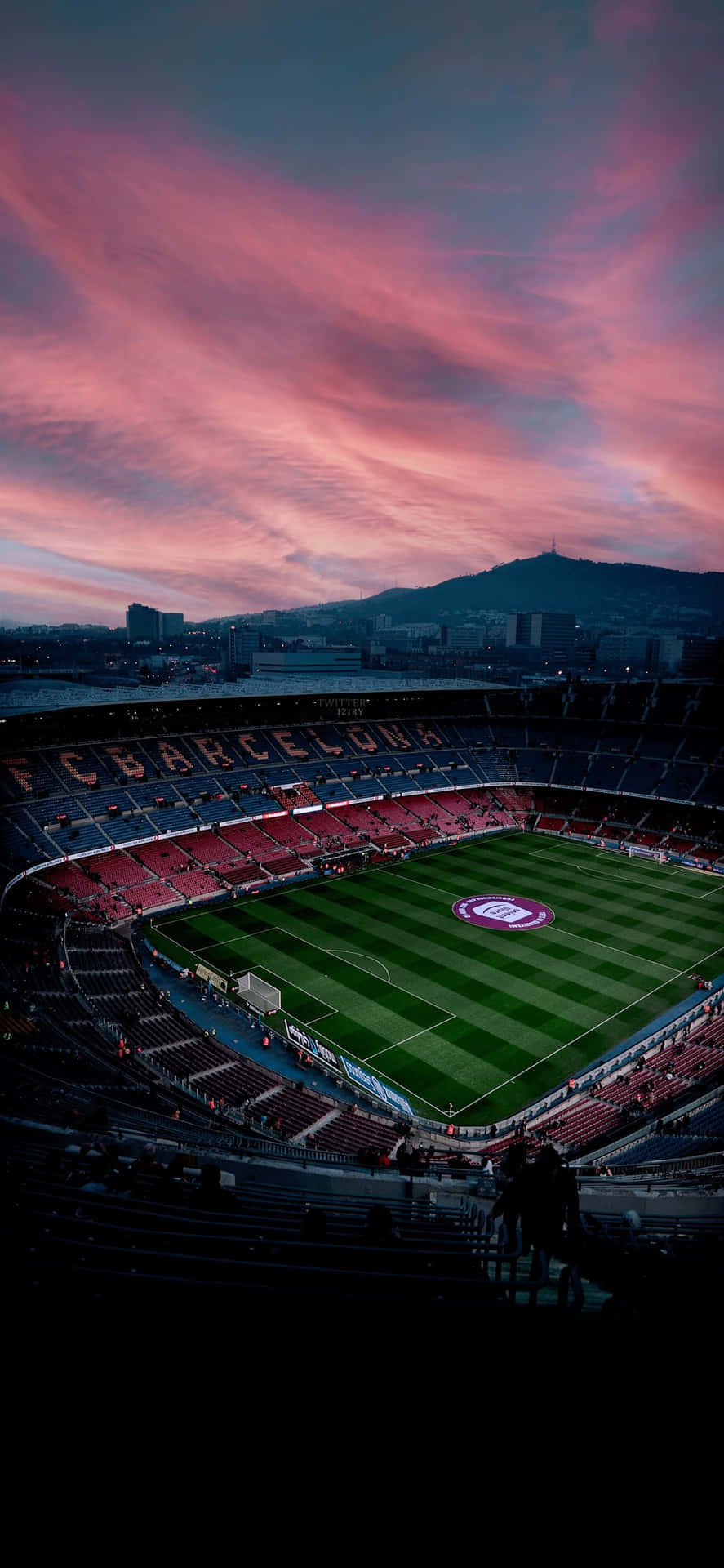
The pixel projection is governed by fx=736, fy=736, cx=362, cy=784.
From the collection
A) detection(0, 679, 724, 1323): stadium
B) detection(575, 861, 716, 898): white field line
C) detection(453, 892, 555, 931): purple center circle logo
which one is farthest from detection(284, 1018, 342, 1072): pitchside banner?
detection(575, 861, 716, 898): white field line

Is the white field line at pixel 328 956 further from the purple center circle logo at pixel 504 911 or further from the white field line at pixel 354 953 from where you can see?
the purple center circle logo at pixel 504 911

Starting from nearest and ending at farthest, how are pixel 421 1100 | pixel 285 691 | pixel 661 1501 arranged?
pixel 661 1501 < pixel 421 1100 < pixel 285 691

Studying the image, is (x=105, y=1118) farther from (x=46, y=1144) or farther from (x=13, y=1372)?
(x=13, y=1372)

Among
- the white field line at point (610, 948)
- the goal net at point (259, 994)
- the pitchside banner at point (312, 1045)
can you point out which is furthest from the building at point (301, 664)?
the pitchside banner at point (312, 1045)

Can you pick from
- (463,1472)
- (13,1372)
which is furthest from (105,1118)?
(463,1472)

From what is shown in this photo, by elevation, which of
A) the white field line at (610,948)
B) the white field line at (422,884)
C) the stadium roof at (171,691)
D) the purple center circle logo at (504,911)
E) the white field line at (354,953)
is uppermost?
the stadium roof at (171,691)

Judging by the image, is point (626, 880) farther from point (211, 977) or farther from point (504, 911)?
point (211, 977)
